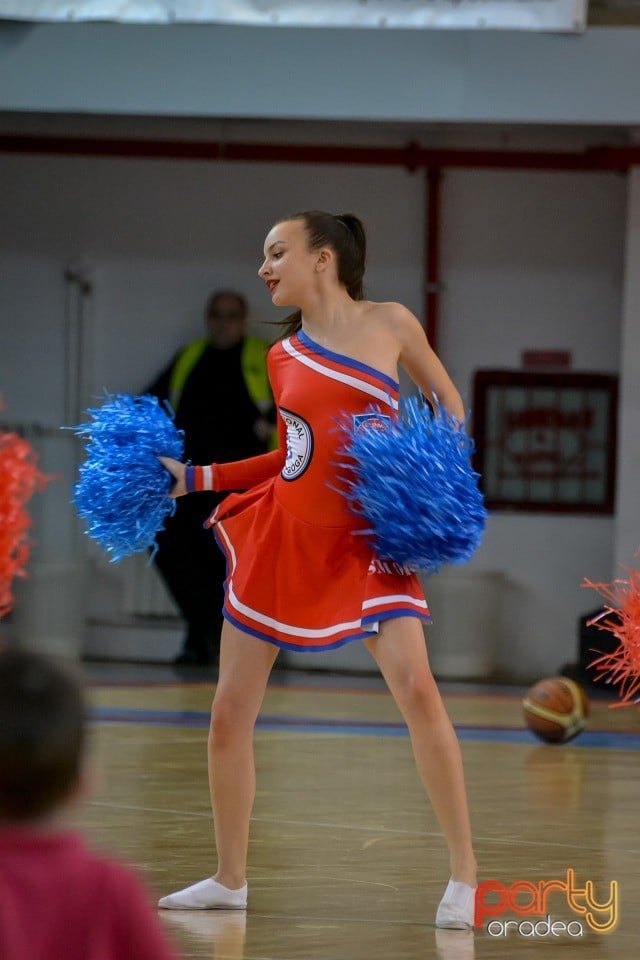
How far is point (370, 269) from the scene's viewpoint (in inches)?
341

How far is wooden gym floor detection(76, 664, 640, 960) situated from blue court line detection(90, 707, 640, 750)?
1 cm

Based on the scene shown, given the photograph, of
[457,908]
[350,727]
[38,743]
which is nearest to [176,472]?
[457,908]

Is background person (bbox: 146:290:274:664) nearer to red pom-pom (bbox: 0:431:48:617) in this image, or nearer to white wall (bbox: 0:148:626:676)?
white wall (bbox: 0:148:626:676)

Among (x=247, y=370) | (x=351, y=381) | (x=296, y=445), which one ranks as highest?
(x=247, y=370)

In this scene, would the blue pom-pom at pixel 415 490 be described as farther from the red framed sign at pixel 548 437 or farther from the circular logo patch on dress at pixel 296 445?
the red framed sign at pixel 548 437

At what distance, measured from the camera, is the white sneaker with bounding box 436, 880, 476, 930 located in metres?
3.09

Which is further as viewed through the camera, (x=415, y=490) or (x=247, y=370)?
(x=247, y=370)

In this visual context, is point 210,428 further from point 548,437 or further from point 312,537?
point 312,537

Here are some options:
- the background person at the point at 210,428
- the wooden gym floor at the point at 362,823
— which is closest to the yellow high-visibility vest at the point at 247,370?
the background person at the point at 210,428

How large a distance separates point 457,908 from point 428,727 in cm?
37

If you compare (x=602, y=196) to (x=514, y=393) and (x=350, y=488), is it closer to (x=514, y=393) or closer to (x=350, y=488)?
(x=514, y=393)

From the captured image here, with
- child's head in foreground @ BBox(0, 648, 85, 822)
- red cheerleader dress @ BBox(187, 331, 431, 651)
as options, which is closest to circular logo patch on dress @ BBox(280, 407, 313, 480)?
red cheerleader dress @ BBox(187, 331, 431, 651)

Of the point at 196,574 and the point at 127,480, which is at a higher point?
the point at 127,480

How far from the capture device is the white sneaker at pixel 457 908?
3092 millimetres
